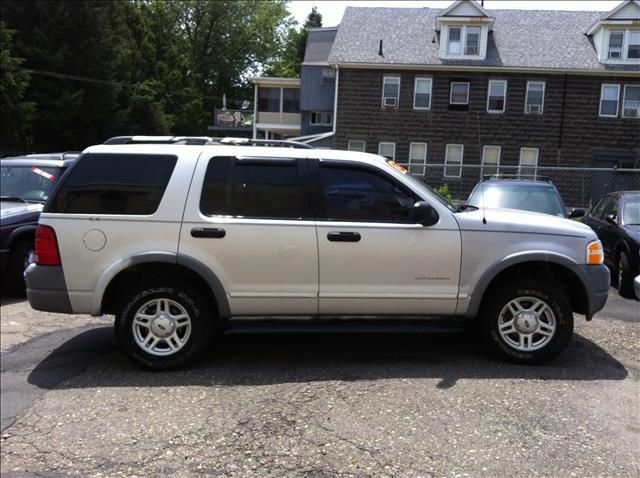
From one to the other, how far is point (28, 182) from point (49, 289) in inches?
182

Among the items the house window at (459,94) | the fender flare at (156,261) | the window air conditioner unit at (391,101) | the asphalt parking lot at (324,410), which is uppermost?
the house window at (459,94)

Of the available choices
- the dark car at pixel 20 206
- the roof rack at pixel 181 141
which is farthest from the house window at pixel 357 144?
the roof rack at pixel 181 141

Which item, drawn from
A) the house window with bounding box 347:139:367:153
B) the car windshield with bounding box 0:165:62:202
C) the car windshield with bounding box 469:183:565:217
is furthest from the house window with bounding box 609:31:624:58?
the car windshield with bounding box 0:165:62:202

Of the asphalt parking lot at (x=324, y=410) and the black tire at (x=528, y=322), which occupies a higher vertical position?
the black tire at (x=528, y=322)

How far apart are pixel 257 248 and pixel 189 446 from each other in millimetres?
1698

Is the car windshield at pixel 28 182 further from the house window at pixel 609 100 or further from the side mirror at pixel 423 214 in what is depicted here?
the house window at pixel 609 100

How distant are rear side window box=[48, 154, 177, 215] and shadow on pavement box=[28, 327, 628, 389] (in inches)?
53.9

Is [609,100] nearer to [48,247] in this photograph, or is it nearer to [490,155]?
[490,155]

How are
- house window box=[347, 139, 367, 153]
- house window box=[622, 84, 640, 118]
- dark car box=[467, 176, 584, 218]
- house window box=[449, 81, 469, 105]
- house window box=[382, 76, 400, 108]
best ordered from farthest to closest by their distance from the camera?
house window box=[347, 139, 367, 153], house window box=[382, 76, 400, 108], house window box=[449, 81, 469, 105], house window box=[622, 84, 640, 118], dark car box=[467, 176, 584, 218]

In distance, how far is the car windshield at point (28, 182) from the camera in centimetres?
856

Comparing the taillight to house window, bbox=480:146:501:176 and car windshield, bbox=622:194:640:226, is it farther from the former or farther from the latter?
house window, bbox=480:146:501:176

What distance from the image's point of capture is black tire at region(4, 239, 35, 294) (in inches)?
298

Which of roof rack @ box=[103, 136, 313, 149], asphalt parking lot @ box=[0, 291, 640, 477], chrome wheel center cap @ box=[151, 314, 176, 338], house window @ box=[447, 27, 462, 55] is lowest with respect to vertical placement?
asphalt parking lot @ box=[0, 291, 640, 477]

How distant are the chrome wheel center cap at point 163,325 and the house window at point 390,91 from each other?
25.4m
